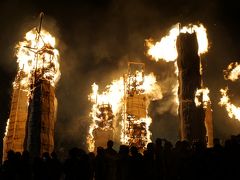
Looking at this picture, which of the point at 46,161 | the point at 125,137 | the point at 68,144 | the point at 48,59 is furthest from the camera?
the point at 68,144

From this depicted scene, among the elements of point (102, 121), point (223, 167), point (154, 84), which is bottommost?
point (223, 167)

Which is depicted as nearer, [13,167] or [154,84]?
[13,167]

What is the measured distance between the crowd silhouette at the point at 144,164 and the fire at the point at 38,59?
38.3 ft

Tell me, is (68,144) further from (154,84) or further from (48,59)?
(48,59)

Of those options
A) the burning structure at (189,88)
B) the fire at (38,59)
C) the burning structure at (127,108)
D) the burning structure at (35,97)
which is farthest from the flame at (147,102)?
the burning structure at (189,88)

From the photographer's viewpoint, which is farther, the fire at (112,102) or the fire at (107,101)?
the fire at (107,101)

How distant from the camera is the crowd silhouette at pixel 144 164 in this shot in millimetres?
11141

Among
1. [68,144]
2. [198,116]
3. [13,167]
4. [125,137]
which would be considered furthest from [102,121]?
[13,167]

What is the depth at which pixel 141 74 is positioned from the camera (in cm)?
3481

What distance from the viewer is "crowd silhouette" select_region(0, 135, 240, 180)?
439 inches

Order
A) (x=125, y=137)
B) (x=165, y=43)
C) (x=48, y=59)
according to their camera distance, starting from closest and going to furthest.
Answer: (x=48, y=59)
(x=165, y=43)
(x=125, y=137)

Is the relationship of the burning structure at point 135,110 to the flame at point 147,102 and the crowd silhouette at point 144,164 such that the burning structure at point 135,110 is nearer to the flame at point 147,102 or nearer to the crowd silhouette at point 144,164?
the flame at point 147,102

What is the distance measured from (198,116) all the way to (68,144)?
3177cm

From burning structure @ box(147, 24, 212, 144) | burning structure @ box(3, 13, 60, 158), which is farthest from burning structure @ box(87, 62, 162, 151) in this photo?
burning structure @ box(147, 24, 212, 144)
